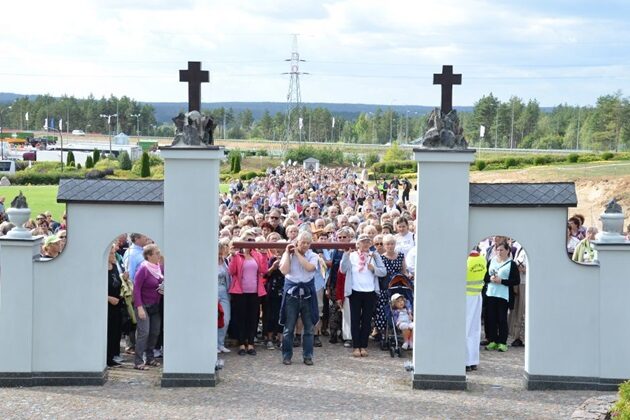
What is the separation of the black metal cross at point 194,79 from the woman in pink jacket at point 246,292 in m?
2.53

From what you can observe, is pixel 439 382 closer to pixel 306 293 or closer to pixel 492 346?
pixel 306 293

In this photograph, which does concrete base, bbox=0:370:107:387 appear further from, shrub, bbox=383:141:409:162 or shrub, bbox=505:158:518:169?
shrub, bbox=383:141:409:162

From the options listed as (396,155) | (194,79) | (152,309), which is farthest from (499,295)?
(396,155)

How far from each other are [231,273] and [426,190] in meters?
3.35

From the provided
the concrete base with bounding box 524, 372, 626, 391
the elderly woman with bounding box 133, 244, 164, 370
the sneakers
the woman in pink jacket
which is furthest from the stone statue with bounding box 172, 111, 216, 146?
the sneakers

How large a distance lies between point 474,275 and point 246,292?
3.17 meters

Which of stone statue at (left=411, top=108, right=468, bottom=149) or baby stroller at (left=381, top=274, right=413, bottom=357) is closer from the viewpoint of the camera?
stone statue at (left=411, top=108, right=468, bottom=149)

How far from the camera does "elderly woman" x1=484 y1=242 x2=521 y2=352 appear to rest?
14.5m

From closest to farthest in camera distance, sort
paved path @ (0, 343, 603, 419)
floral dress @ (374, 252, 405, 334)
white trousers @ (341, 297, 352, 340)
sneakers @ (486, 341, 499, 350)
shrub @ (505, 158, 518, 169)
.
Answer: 1. paved path @ (0, 343, 603, 419)
2. floral dress @ (374, 252, 405, 334)
3. white trousers @ (341, 297, 352, 340)
4. sneakers @ (486, 341, 499, 350)
5. shrub @ (505, 158, 518, 169)

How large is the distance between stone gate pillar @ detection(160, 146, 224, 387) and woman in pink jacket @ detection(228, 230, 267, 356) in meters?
1.75

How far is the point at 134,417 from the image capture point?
34.8 ft

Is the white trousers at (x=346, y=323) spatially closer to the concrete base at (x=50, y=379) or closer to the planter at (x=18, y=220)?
the concrete base at (x=50, y=379)

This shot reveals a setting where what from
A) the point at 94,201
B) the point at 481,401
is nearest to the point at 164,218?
the point at 94,201

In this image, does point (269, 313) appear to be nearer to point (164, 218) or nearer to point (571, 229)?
point (164, 218)
